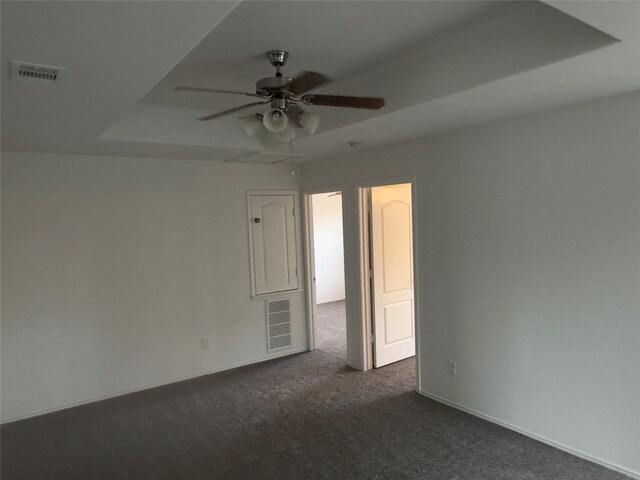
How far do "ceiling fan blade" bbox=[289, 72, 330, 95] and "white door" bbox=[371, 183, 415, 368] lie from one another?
2.42 m

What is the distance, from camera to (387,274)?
4805 millimetres

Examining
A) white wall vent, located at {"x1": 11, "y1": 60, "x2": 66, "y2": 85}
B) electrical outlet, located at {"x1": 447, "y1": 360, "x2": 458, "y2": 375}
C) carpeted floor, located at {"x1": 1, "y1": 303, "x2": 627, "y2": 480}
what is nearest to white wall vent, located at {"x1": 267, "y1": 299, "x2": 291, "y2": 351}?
carpeted floor, located at {"x1": 1, "y1": 303, "x2": 627, "y2": 480}

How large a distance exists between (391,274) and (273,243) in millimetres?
1439

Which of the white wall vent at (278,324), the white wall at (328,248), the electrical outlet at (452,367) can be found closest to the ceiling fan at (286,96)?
the electrical outlet at (452,367)

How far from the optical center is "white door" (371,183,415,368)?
471cm

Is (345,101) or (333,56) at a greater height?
(333,56)

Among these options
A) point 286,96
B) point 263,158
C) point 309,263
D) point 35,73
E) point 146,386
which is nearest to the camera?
point 35,73

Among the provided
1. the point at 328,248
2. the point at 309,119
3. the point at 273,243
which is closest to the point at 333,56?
the point at 309,119

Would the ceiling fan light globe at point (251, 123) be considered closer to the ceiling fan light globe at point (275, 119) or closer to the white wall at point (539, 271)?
the ceiling fan light globe at point (275, 119)

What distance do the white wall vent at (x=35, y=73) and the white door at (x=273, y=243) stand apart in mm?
3124

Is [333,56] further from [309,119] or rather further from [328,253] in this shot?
[328,253]

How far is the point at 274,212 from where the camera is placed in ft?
17.2

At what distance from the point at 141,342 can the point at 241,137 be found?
2261 mm

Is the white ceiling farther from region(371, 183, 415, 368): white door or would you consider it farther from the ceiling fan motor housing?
region(371, 183, 415, 368): white door
